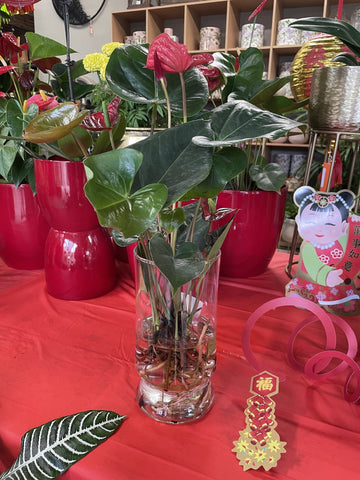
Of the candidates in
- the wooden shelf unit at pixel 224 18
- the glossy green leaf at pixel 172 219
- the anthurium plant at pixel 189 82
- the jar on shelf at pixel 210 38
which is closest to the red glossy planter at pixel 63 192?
the anthurium plant at pixel 189 82

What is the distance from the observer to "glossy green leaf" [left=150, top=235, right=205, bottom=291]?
37 cm

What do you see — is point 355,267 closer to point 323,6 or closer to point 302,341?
point 302,341

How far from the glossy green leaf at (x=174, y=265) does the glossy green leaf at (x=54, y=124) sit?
0.14 metres

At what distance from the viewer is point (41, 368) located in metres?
0.58

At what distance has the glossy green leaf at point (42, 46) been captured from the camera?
85cm

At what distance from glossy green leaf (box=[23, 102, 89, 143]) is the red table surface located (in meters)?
0.35

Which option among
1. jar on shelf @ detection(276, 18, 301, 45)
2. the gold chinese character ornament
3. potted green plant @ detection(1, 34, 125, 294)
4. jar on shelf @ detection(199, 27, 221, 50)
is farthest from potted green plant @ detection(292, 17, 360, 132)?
jar on shelf @ detection(199, 27, 221, 50)

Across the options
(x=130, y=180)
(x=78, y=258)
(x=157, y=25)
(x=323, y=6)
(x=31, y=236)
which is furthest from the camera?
(x=157, y=25)

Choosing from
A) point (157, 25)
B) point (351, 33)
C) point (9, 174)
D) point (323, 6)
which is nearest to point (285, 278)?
point (351, 33)

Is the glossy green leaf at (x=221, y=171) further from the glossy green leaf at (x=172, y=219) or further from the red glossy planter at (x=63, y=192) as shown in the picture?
the red glossy planter at (x=63, y=192)

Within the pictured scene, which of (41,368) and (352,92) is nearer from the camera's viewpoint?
(41,368)

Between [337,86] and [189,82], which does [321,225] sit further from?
[189,82]

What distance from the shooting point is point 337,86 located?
29.4 inches

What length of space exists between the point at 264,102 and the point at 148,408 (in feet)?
2.20
